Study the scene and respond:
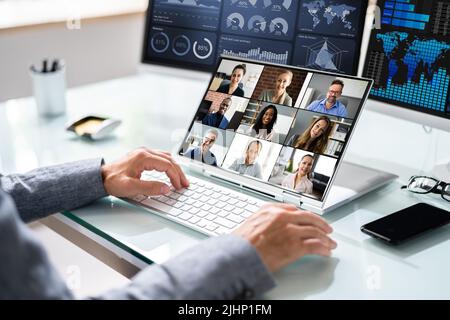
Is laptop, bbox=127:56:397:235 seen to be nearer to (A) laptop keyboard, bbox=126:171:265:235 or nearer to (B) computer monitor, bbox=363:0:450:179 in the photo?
(A) laptop keyboard, bbox=126:171:265:235

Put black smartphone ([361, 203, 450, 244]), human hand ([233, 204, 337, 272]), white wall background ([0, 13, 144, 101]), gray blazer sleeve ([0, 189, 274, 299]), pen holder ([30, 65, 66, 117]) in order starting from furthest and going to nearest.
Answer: white wall background ([0, 13, 144, 101]) → pen holder ([30, 65, 66, 117]) → black smartphone ([361, 203, 450, 244]) → human hand ([233, 204, 337, 272]) → gray blazer sleeve ([0, 189, 274, 299])

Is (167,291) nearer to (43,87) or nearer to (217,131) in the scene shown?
(217,131)

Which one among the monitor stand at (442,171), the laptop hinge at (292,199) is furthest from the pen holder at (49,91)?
the monitor stand at (442,171)

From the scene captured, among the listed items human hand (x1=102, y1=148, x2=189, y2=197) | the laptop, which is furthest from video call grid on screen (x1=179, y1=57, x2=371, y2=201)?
human hand (x1=102, y1=148, x2=189, y2=197)

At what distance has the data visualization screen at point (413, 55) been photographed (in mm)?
1154

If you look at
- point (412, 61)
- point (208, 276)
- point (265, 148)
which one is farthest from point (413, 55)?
point (208, 276)

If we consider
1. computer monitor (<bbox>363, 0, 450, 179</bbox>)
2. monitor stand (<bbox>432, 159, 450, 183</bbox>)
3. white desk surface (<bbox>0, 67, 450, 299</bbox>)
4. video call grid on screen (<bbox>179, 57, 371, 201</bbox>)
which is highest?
computer monitor (<bbox>363, 0, 450, 179</bbox>)

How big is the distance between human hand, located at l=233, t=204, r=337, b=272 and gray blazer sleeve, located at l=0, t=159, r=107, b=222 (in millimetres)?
364

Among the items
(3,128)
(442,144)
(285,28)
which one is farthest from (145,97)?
(442,144)

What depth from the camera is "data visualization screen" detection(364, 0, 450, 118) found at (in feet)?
3.79

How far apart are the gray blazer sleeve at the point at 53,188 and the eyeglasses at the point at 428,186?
2.24ft

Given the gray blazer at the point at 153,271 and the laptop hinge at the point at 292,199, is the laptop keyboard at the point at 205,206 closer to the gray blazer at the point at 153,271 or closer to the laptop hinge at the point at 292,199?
the laptop hinge at the point at 292,199

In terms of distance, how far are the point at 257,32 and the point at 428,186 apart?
1.84 feet

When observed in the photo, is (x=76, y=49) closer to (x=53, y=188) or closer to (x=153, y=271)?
(x=53, y=188)
